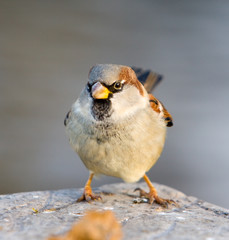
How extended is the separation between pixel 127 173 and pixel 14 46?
4.45 meters

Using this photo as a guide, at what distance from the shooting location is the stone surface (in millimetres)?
1767

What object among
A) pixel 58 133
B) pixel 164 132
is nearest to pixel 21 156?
pixel 58 133

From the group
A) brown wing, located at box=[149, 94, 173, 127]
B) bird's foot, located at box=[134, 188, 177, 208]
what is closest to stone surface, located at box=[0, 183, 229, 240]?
bird's foot, located at box=[134, 188, 177, 208]

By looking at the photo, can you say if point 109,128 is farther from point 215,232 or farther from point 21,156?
point 21,156

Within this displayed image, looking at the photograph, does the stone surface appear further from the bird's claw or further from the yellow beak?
the yellow beak

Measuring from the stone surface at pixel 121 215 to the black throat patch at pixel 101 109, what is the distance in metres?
0.48

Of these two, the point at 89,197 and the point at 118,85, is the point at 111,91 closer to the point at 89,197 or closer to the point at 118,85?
the point at 118,85

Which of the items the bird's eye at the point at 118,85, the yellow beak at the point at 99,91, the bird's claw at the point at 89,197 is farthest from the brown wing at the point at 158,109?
the bird's claw at the point at 89,197

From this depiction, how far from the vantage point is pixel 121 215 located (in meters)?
2.16

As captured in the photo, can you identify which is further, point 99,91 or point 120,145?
point 120,145

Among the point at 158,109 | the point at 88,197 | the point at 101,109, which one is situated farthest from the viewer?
the point at 158,109

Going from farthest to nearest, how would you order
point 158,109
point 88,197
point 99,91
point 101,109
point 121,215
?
point 158,109 < point 88,197 < point 101,109 < point 99,91 < point 121,215

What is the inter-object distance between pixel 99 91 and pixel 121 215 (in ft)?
2.00

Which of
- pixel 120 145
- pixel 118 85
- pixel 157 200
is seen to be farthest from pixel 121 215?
pixel 118 85
